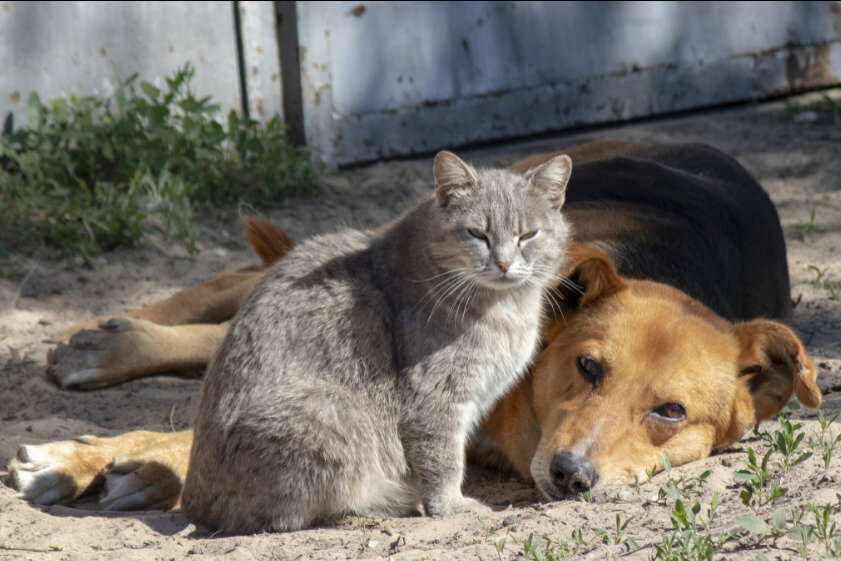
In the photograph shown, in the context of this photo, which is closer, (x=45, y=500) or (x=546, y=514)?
(x=546, y=514)

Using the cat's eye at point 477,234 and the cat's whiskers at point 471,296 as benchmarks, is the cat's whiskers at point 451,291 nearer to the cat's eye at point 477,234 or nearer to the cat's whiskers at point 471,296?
the cat's whiskers at point 471,296

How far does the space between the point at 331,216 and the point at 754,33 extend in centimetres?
437

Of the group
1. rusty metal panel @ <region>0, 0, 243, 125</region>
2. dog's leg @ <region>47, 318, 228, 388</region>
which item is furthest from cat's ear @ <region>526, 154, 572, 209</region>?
rusty metal panel @ <region>0, 0, 243, 125</region>

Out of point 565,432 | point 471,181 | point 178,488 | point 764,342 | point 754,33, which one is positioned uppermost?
point 754,33

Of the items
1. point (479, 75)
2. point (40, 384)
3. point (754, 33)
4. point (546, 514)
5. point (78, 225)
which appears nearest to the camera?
point (546, 514)

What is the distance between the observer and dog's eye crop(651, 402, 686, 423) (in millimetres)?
3457

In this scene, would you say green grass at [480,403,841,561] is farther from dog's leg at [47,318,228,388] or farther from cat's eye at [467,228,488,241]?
dog's leg at [47,318,228,388]

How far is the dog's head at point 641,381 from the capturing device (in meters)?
3.38

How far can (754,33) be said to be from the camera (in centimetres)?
847

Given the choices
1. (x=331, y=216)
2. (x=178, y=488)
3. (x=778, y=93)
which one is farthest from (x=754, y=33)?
(x=178, y=488)

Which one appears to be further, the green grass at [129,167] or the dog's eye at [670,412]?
the green grass at [129,167]

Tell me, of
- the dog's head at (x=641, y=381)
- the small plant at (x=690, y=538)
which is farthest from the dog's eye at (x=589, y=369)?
the small plant at (x=690, y=538)

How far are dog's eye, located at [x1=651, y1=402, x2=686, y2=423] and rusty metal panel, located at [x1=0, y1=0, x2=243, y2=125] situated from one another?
4.43 meters

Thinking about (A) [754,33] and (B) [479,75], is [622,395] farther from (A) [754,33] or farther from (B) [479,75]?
(A) [754,33]
